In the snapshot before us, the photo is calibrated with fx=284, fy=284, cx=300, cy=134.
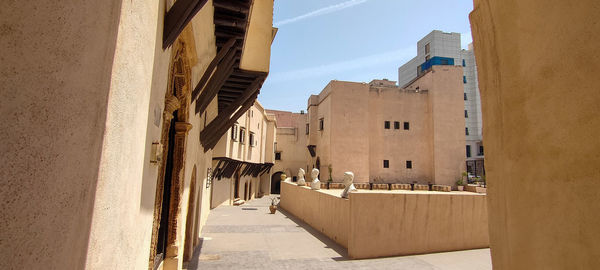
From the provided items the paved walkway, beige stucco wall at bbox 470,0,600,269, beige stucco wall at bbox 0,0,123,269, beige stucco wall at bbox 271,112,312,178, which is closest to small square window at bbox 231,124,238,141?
the paved walkway

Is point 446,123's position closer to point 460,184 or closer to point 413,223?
point 460,184

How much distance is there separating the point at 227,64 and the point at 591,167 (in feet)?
19.4

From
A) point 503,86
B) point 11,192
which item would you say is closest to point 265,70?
point 503,86

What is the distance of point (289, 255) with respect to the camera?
8281 mm

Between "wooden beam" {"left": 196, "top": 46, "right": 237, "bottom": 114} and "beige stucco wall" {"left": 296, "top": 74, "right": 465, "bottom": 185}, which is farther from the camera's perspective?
"beige stucco wall" {"left": 296, "top": 74, "right": 465, "bottom": 185}

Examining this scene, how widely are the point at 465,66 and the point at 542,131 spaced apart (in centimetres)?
4996

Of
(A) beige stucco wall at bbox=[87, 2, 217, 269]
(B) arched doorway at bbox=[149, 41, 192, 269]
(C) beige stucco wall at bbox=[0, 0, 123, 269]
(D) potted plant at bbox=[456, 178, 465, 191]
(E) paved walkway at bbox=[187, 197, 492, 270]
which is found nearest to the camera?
(C) beige stucco wall at bbox=[0, 0, 123, 269]

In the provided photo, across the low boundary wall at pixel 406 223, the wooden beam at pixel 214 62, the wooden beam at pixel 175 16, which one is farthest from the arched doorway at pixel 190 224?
the wooden beam at pixel 175 16

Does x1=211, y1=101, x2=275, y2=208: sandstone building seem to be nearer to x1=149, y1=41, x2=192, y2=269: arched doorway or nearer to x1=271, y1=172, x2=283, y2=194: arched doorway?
x1=271, y1=172, x2=283, y2=194: arched doorway

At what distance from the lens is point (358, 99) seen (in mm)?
25484

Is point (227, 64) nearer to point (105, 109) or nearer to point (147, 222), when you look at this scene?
point (147, 222)

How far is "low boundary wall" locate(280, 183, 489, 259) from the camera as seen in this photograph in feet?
27.5

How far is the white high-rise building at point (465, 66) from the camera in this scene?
39.8 metres

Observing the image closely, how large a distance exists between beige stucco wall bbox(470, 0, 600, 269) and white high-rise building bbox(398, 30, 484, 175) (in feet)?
129
